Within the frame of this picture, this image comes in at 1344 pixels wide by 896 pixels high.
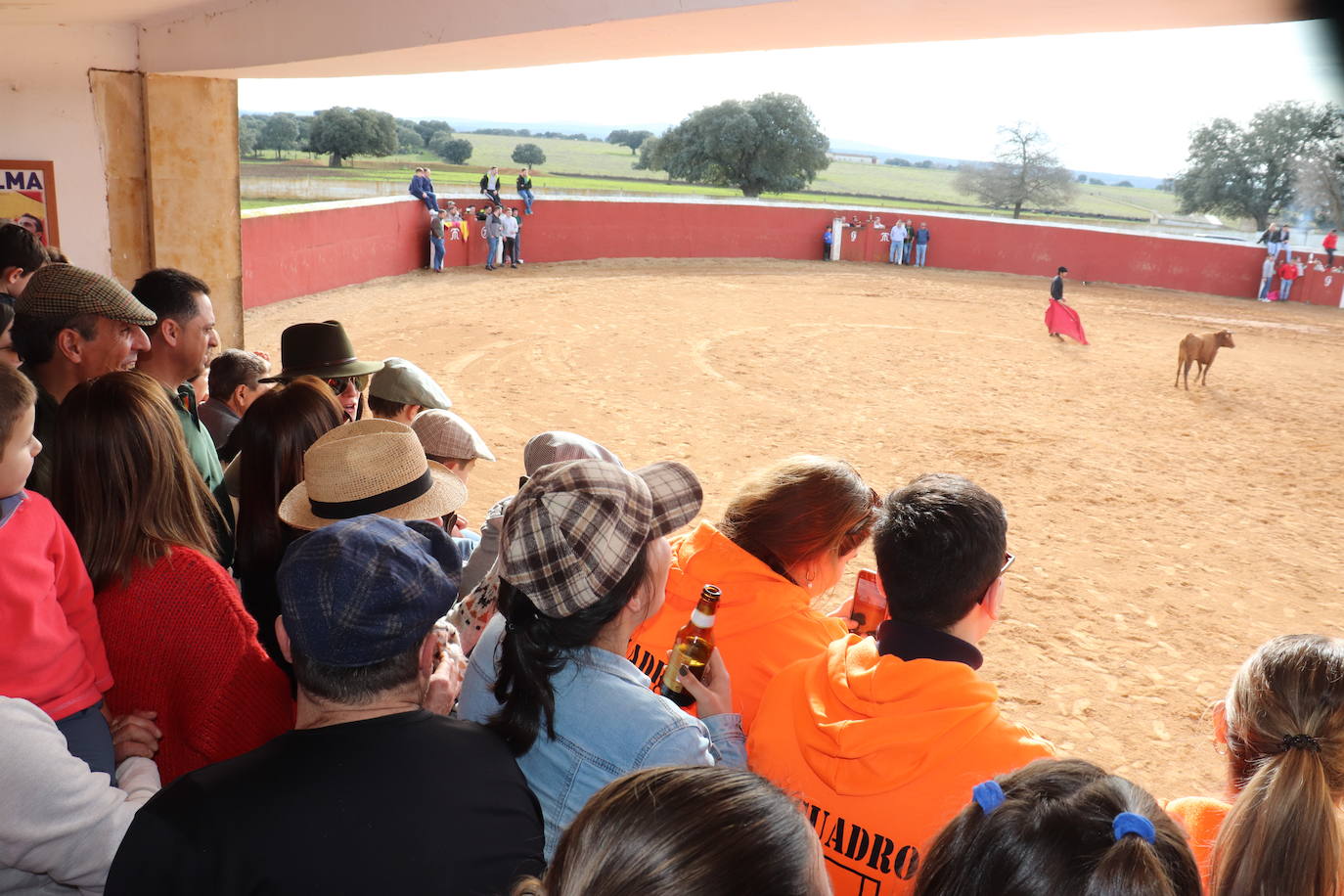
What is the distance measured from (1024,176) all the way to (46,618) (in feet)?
271

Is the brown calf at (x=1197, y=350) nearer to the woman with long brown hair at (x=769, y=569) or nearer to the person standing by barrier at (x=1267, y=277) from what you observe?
the woman with long brown hair at (x=769, y=569)

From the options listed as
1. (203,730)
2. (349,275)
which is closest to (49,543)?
(203,730)

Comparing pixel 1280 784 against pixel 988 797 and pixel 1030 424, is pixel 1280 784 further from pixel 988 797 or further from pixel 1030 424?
pixel 1030 424

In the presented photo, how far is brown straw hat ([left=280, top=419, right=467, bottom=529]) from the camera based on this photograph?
287 cm

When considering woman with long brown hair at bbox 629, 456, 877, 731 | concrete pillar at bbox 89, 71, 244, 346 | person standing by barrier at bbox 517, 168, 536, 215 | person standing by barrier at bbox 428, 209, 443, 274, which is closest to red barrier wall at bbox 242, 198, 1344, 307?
person standing by barrier at bbox 517, 168, 536, 215

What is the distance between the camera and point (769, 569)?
277cm

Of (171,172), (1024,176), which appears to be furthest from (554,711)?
(1024,176)

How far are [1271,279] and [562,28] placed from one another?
87.6ft

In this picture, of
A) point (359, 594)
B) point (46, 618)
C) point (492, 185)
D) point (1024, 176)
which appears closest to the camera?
point (359, 594)

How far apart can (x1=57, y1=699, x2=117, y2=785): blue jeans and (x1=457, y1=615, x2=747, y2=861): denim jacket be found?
945 mm

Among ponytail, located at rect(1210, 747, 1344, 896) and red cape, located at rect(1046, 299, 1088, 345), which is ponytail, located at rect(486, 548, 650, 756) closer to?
ponytail, located at rect(1210, 747, 1344, 896)

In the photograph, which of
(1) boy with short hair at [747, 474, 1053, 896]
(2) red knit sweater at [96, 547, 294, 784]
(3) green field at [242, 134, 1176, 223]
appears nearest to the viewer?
(1) boy with short hair at [747, 474, 1053, 896]

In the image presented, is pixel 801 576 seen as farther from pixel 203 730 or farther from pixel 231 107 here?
pixel 231 107

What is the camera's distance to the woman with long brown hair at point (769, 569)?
269cm
